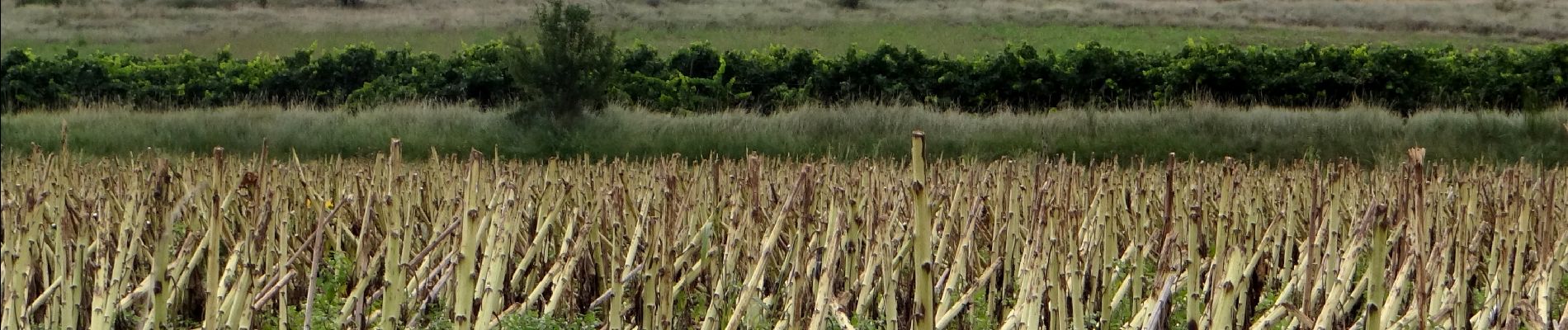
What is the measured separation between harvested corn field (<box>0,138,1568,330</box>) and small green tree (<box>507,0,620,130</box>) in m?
5.22

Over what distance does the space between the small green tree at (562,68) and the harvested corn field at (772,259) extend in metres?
5.22

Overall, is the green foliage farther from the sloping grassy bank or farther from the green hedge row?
the green hedge row

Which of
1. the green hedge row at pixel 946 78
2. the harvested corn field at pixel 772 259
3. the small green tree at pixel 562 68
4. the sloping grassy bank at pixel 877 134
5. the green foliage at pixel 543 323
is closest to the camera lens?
the harvested corn field at pixel 772 259

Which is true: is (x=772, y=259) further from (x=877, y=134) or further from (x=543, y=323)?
(x=877, y=134)

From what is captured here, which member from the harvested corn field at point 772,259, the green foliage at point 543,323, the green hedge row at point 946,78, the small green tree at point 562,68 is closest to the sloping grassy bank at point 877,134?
the small green tree at point 562,68

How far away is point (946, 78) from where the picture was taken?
375 inches

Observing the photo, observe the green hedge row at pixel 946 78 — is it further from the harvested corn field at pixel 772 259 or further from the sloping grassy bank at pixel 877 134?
the harvested corn field at pixel 772 259

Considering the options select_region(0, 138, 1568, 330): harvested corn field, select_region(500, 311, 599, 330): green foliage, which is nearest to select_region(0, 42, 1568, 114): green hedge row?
select_region(0, 138, 1568, 330): harvested corn field

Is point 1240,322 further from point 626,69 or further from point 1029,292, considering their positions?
point 626,69

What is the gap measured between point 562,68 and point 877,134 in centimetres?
233

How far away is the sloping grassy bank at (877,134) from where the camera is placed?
7.32m

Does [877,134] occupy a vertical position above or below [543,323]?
below

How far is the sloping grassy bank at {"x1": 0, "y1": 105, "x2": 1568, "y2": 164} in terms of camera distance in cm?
732

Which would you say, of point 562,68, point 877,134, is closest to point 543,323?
point 877,134
